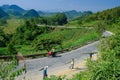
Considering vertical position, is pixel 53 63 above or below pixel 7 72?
below

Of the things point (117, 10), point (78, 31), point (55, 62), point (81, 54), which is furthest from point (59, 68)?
point (117, 10)

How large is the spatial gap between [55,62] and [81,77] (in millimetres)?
20151

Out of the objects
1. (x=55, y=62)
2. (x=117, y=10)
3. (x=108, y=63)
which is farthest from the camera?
(x=117, y=10)

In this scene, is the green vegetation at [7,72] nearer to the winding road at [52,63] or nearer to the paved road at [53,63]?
the winding road at [52,63]

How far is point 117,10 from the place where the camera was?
116m

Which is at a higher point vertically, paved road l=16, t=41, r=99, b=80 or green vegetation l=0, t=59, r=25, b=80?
green vegetation l=0, t=59, r=25, b=80

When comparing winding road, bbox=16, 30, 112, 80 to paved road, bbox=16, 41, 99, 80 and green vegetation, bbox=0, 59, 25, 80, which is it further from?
green vegetation, bbox=0, 59, 25, 80

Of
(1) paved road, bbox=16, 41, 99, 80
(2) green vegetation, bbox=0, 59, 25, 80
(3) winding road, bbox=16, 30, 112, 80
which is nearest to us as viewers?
(2) green vegetation, bbox=0, 59, 25, 80

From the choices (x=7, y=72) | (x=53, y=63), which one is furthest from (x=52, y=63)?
(x=7, y=72)

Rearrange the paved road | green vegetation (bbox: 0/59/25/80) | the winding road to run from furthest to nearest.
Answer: the paved road < the winding road < green vegetation (bbox: 0/59/25/80)

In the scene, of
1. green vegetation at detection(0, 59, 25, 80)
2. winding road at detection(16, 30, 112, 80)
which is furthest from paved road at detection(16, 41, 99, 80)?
green vegetation at detection(0, 59, 25, 80)

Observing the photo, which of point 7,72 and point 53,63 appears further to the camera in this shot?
point 53,63

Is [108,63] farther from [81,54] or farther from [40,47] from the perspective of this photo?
[40,47]

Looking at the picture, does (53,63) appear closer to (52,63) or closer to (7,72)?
(52,63)
